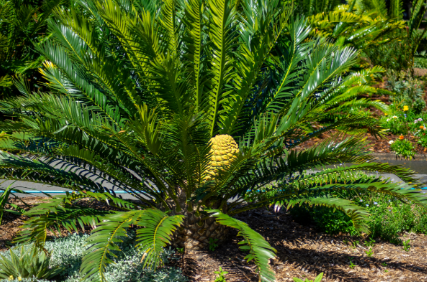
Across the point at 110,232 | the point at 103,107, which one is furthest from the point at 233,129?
the point at 110,232

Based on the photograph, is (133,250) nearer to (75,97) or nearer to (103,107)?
(103,107)

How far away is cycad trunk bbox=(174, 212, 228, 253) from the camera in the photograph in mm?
3680

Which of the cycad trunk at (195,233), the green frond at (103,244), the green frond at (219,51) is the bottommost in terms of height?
the cycad trunk at (195,233)

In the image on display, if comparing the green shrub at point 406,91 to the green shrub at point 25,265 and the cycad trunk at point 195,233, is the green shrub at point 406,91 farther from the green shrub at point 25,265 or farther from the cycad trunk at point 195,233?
the green shrub at point 25,265

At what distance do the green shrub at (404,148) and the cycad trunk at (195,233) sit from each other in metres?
6.15

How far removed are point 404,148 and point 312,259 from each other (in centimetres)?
579

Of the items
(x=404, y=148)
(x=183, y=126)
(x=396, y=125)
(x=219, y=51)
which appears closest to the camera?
(x=183, y=126)

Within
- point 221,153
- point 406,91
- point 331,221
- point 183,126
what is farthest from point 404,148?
point 183,126

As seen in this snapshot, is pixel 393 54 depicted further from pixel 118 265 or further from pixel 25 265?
pixel 25 265

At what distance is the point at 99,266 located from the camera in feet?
7.58

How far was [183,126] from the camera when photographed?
105 inches

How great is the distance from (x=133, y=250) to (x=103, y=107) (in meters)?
1.46

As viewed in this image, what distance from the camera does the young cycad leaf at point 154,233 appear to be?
2344 millimetres

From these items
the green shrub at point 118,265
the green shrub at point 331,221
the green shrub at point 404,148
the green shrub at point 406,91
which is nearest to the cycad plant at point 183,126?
the green shrub at point 118,265
